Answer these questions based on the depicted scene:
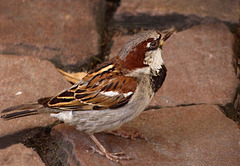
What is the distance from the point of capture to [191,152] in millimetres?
3367

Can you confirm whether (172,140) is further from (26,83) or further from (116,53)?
(26,83)

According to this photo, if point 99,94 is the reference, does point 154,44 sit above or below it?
above

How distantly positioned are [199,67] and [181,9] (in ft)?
2.73

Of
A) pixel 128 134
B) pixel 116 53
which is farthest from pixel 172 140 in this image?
pixel 116 53

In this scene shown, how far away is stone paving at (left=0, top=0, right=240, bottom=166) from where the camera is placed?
3.35 m

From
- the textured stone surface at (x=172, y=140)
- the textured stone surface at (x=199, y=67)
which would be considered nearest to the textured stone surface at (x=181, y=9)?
the textured stone surface at (x=199, y=67)

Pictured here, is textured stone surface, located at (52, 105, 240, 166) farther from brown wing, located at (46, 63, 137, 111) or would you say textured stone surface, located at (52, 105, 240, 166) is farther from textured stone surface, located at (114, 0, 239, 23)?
textured stone surface, located at (114, 0, 239, 23)

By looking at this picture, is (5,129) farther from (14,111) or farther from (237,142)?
(237,142)

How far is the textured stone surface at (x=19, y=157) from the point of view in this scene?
3.15 metres

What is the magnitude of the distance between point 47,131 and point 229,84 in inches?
67.6

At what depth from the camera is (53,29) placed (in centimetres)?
446

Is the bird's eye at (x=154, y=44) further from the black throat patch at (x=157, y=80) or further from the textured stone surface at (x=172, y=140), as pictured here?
the textured stone surface at (x=172, y=140)

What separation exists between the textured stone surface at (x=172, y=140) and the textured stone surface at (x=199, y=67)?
15 centimetres

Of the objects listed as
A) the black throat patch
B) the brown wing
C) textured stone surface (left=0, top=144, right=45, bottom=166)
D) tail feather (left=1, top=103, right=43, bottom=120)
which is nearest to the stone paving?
textured stone surface (left=0, top=144, right=45, bottom=166)
